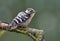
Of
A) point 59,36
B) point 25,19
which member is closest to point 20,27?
point 25,19

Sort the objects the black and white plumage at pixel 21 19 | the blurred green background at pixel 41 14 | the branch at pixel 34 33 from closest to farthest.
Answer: the branch at pixel 34 33, the black and white plumage at pixel 21 19, the blurred green background at pixel 41 14

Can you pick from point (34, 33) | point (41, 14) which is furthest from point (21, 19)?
point (41, 14)

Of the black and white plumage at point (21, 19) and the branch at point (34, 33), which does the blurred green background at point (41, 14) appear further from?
the branch at point (34, 33)

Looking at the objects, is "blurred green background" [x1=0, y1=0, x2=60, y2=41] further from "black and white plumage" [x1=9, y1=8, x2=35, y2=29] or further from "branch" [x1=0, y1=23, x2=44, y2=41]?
"branch" [x1=0, y1=23, x2=44, y2=41]

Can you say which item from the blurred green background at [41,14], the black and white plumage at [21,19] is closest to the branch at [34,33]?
the black and white plumage at [21,19]

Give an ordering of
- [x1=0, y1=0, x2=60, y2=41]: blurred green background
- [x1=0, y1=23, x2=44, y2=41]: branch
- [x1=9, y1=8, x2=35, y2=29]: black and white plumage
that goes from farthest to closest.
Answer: [x1=0, y1=0, x2=60, y2=41]: blurred green background < [x1=9, y1=8, x2=35, y2=29]: black and white plumage < [x1=0, y1=23, x2=44, y2=41]: branch

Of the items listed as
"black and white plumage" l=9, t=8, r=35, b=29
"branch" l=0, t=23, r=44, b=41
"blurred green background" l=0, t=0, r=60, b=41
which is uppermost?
"blurred green background" l=0, t=0, r=60, b=41

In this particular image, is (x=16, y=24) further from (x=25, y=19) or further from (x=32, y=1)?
(x=32, y=1)

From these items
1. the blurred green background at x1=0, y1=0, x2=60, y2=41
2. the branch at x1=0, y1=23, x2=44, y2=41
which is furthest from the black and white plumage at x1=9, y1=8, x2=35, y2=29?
the blurred green background at x1=0, y1=0, x2=60, y2=41

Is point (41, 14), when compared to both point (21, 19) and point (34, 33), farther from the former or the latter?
point (34, 33)
